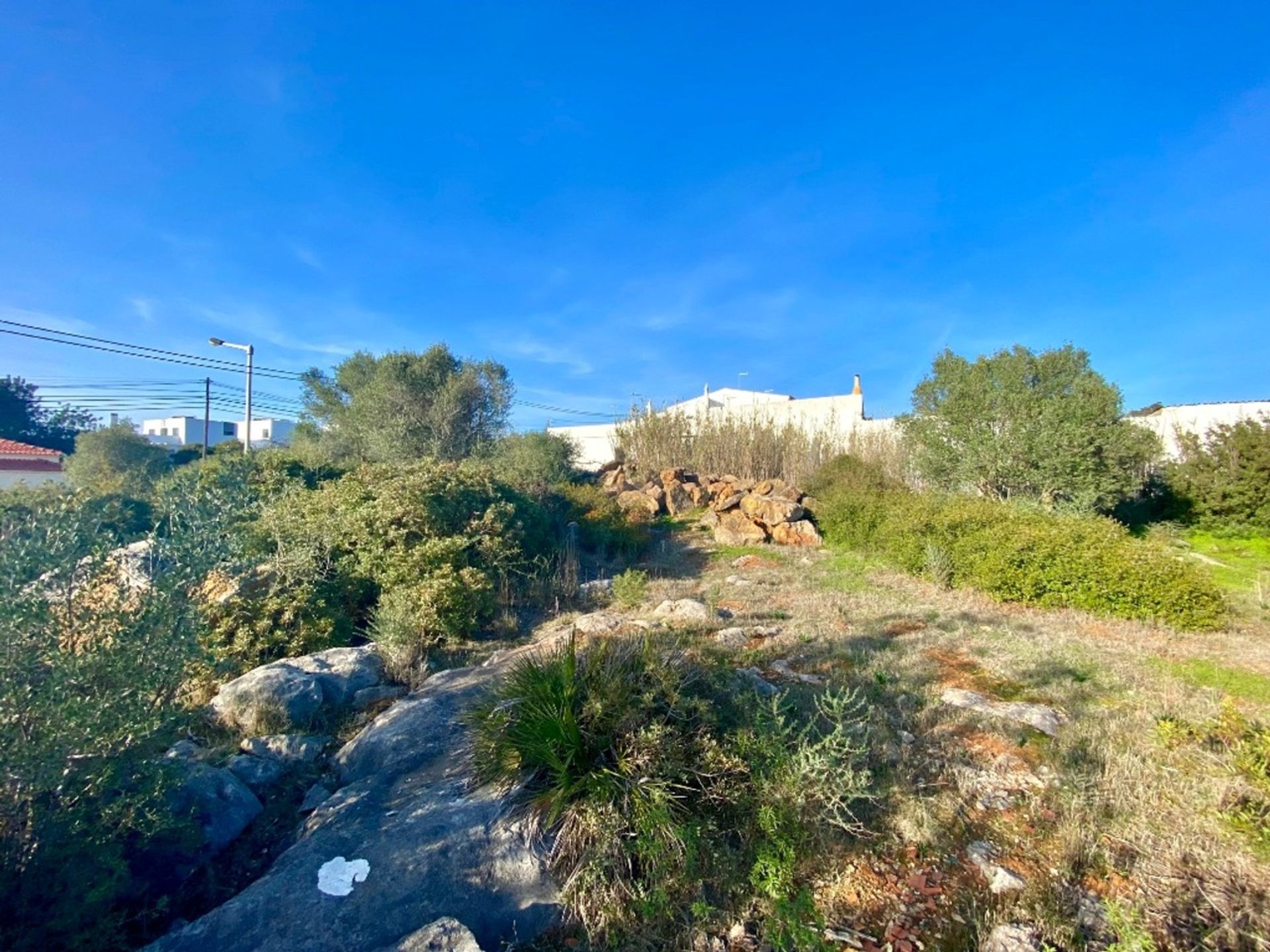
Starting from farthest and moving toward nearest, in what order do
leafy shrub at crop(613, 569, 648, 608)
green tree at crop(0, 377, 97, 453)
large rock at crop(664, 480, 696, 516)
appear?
green tree at crop(0, 377, 97, 453) → large rock at crop(664, 480, 696, 516) → leafy shrub at crop(613, 569, 648, 608)

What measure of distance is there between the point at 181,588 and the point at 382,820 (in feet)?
4.52

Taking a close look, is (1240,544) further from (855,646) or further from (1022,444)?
(855,646)

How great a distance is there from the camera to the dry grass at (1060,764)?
225 cm

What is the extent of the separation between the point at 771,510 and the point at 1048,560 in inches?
221

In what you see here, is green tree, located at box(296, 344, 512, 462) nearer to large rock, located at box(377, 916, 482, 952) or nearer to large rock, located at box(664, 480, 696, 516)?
large rock, located at box(664, 480, 696, 516)

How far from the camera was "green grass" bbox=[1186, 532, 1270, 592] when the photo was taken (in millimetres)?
8250

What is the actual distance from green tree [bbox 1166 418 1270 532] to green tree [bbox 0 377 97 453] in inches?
1443

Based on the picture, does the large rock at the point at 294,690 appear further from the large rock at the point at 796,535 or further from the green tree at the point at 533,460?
the large rock at the point at 796,535

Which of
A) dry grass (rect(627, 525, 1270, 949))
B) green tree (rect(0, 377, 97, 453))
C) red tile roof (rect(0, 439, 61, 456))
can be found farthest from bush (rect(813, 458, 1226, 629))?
green tree (rect(0, 377, 97, 453))

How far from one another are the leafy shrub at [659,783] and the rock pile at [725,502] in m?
8.13

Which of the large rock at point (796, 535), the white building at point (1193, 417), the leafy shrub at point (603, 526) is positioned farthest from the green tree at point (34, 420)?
the white building at point (1193, 417)

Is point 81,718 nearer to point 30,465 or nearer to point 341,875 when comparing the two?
point 341,875

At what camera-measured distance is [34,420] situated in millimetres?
27422

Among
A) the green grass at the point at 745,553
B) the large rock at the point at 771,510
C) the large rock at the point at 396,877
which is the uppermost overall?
the large rock at the point at 771,510
